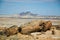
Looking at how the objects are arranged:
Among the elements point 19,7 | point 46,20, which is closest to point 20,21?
point 19,7

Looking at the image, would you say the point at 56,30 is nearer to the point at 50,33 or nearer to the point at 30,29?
the point at 50,33

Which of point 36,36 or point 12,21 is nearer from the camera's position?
point 36,36

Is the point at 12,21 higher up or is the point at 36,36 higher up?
the point at 12,21

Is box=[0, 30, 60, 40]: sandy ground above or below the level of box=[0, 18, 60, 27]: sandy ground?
below

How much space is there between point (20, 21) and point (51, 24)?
0.55 meters

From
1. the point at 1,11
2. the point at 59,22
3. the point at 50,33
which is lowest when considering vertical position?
the point at 50,33

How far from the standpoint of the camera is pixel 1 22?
261 centimetres

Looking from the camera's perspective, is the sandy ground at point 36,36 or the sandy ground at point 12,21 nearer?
the sandy ground at point 36,36

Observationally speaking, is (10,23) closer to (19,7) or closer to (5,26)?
→ (5,26)

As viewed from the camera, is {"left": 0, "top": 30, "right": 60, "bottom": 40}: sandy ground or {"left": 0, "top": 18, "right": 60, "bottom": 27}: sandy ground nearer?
{"left": 0, "top": 30, "right": 60, "bottom": 40}: sandy ground

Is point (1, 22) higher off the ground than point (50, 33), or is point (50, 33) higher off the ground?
point (1, 22)

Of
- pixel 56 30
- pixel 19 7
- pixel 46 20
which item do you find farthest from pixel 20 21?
pixel 56 30

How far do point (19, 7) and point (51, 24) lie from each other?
2.15 ft

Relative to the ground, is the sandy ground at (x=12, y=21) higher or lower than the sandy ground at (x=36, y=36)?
higher
